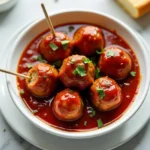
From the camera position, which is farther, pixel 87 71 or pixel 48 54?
pixel 48 54

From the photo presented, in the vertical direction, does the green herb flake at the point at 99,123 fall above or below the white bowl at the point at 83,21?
below

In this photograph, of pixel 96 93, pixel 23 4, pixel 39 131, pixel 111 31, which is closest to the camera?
pixel 96 93

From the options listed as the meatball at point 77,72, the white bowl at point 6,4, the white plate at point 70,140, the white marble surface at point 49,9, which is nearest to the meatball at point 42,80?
the meatball at point 77,72

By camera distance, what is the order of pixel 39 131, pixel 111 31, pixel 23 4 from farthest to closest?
pixel 23 4 → pixel 111 31 → pixel 39 131

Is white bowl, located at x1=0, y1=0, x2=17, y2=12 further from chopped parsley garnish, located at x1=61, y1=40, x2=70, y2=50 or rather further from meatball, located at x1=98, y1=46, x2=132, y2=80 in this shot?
meatball, located at x1=98, y1=46, x2=132, y2=80

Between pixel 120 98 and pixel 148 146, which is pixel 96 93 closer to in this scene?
pixel 120 98

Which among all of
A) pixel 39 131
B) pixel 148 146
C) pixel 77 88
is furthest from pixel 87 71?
pixel 148 146

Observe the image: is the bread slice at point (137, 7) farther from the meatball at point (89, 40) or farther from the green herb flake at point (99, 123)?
the green herb flake at point (99, 123)
